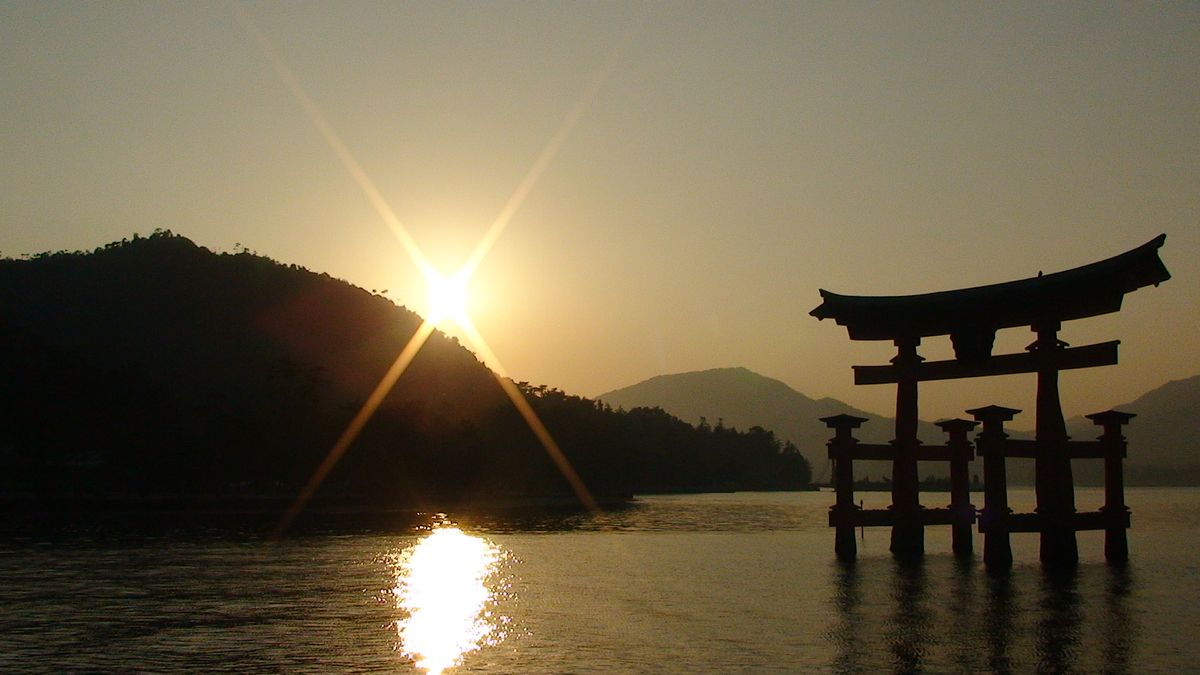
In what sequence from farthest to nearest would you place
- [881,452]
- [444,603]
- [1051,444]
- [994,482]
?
[881,452]
[994,482]
[1051,444]
[444,603]

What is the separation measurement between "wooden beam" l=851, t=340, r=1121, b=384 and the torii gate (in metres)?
0.03

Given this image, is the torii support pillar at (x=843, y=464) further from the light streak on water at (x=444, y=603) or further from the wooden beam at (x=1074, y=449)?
the light streak on water at (x=444, y=603)

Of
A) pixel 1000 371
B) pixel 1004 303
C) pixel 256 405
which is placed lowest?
pixel 1000 371

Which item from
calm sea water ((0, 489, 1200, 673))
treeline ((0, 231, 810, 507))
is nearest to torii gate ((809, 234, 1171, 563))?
calm sea water ((0, 489, 1200, 673))

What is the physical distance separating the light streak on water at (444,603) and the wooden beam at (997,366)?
38.6 ft

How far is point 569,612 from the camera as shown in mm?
22156

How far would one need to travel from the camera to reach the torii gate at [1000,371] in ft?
85.1

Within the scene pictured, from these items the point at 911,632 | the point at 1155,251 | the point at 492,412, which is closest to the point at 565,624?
the point at 911,632

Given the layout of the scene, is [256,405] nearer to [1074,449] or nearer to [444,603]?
[444,603]

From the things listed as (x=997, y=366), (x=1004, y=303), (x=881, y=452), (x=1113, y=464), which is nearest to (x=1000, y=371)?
(x=997, y=366)

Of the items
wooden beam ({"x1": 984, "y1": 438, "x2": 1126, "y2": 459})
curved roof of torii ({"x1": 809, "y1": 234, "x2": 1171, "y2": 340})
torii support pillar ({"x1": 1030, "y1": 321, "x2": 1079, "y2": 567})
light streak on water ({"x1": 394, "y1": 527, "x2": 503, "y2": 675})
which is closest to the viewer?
light streak on water ({"x1": 394, "y1": 527, "x2": 503, "y2": 675})

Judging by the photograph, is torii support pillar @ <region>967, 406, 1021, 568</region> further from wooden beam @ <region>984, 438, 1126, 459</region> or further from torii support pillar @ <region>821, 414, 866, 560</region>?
torii support pillar @ <region>821, 414, 866, 560</region>

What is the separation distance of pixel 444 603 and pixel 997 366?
14951 mm

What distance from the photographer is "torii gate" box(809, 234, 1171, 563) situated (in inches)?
1022
